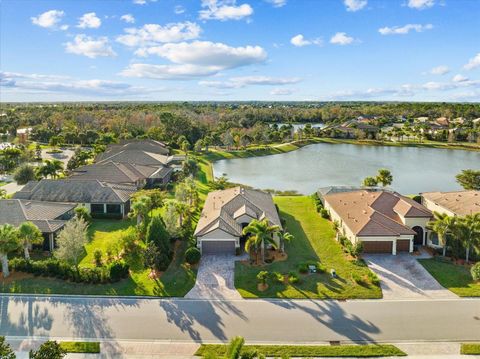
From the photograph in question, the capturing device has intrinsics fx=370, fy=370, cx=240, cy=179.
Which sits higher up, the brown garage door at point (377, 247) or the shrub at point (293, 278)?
the brown garage door at point (377, 247)

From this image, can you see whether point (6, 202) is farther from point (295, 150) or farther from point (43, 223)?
point (295, 150)

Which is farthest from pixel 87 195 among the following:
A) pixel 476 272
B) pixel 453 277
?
pixel 476 272

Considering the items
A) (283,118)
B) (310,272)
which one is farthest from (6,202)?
(283,118)

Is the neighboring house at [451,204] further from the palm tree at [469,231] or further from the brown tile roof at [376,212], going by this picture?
the palm tree at [469,231]

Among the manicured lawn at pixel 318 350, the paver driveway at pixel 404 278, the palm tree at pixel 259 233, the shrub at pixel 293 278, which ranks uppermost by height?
the palm tree at pixel 259 233

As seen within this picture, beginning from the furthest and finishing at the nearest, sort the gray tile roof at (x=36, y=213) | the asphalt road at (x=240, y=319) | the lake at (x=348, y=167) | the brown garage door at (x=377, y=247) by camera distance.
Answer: the lake at (x=348, y=167) → the gray tile roof at (x=36, y=213) → the brown garage door at (x=377, y=247) → the asphalt road at (x=240, y=319)

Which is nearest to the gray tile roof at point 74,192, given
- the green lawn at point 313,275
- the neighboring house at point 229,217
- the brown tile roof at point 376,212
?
the neighboring house at point 229,217

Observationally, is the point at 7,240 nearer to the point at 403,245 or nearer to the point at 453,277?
the point at 403,245
